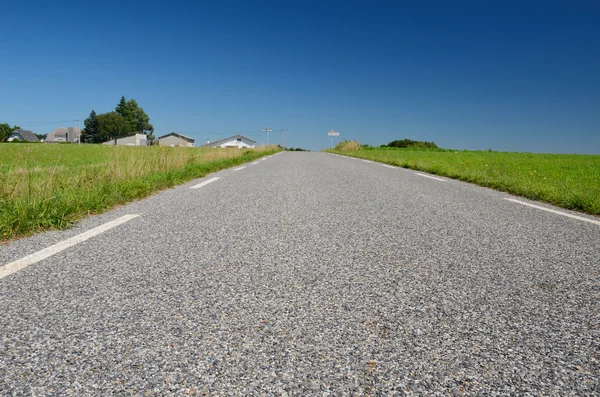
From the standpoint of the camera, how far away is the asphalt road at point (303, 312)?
1.56 meters

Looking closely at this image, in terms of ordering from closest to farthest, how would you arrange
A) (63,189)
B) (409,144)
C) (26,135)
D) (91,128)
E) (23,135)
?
1. (63,189)
2. (409,144)
3. (23,135)
4. (26,135)
5. (91,128)

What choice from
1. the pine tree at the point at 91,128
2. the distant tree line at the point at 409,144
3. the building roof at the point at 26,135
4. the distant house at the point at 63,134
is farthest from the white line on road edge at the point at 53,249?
the distant house at the point at 63,134

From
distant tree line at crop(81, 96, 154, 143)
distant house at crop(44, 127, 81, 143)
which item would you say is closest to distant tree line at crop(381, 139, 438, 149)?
distant tree line at crop(81, 96, 154, 143)

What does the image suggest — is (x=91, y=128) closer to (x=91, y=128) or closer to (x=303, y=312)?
(x=91, y=128)

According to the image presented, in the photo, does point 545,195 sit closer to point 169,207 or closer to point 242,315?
point 169,207

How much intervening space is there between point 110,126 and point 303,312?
9920cm

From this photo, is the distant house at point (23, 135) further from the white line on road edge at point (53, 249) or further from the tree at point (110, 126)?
the white line on road edge at point (53, 249)

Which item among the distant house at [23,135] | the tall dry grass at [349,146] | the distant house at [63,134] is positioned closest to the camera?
the tall dry grass at [349,146]

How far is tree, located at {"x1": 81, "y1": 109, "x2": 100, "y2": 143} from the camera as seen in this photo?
95.4 meters

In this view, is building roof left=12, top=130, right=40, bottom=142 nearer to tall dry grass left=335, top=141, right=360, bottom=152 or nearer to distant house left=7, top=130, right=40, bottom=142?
distant house left=7, top=130, right=40, bottom=142

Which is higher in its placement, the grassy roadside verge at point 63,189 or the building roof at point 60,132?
the building roof at point 60,132

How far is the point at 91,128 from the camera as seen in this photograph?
9619 cm

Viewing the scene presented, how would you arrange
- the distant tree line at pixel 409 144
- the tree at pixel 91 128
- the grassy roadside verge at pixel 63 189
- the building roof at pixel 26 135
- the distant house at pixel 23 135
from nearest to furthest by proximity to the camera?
the grassy roadside verge at pixel 63 189, the distant tree line at pixel 409 144, the distant house at pixel 23 135, the building roof at pixel 26 135, the tree at pixel 91 128

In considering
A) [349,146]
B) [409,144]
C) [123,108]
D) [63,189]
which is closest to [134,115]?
[123,108]
